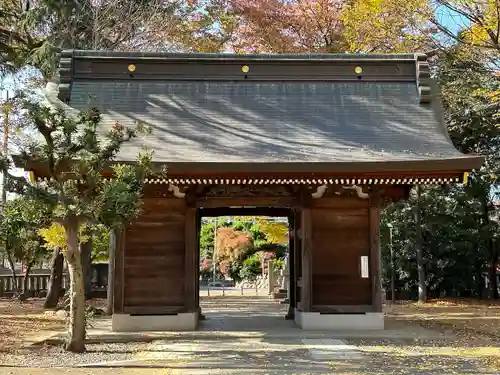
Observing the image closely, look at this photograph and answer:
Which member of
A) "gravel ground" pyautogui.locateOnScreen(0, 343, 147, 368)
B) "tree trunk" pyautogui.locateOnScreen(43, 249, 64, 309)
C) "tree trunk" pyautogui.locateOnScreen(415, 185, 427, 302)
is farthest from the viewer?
"tree trunk" pyautogui.locateOnScreen(415, 185, 427, 302)

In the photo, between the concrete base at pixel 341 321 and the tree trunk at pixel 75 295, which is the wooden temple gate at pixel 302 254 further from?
the tree trunk at pixel 75 295

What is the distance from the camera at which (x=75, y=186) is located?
985 cm

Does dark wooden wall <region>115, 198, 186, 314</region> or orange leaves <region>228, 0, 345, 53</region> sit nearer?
dark wooden wall <region>115, 198, 186, 314</region>

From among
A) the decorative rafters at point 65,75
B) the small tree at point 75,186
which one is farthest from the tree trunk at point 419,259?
the small tree at point 75,186

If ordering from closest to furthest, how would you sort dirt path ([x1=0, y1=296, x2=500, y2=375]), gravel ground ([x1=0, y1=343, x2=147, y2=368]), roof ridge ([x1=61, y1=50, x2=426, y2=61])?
dirt path ([x1=0, y1=296, x2=500, y2=375]) → gravel ground ([x1=0, y1=343, x2=147, y2=368]) → roof ridge ([x1=61, y1=50, x2=426, y2=61])

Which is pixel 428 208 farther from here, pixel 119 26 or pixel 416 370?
pixel 416 370

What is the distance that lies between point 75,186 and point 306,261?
5559 mm

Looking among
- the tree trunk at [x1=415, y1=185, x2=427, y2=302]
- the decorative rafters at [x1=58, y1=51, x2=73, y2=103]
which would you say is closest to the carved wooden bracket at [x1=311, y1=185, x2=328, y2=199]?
the decorative rafters at [x1=58, y1=51, x2=73, y2=103]

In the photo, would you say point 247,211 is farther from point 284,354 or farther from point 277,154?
point 284,354

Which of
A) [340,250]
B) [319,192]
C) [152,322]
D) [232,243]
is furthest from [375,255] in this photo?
[232,243]

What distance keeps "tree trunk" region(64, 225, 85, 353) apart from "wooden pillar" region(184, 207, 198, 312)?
139 inches

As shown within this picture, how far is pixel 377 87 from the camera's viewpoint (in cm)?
1529

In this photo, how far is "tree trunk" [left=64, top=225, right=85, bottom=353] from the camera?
9.42 m

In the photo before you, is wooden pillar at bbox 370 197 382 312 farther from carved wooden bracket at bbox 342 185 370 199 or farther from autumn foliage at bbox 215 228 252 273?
autumn foliage at bbox 215 228 252 273
